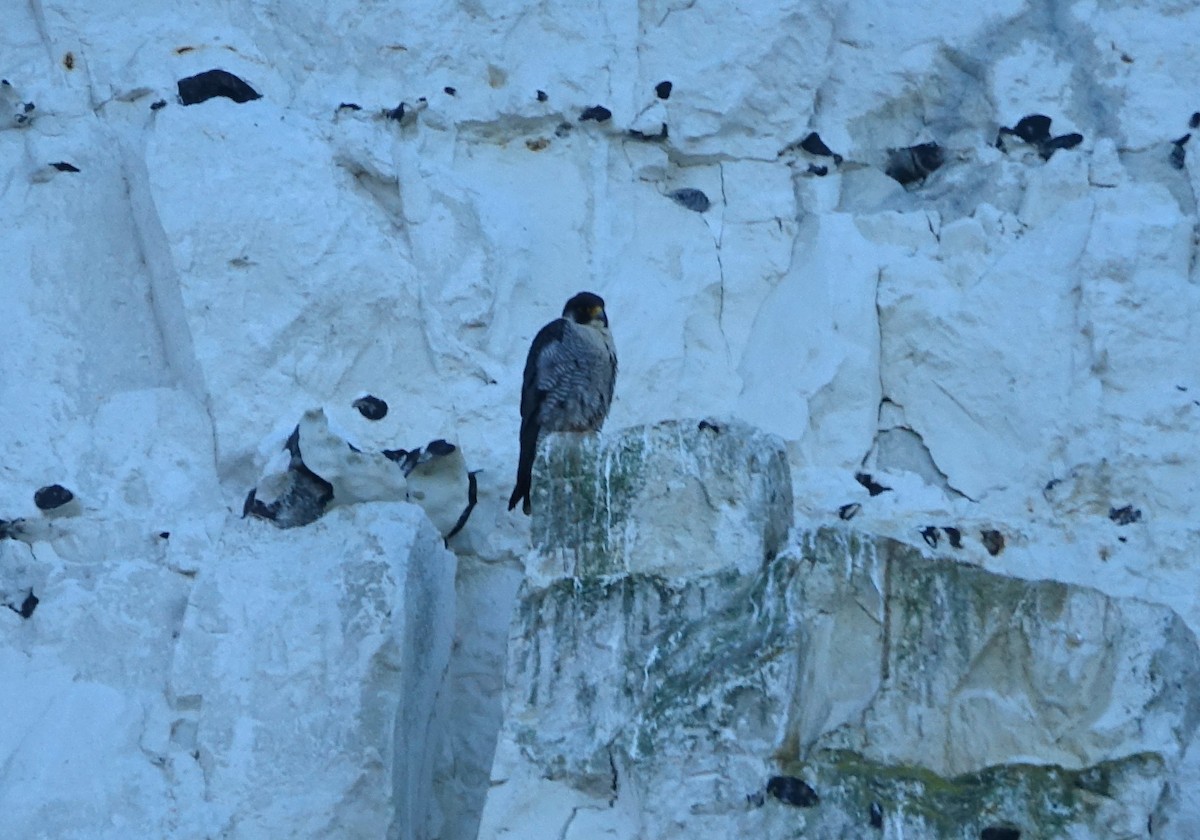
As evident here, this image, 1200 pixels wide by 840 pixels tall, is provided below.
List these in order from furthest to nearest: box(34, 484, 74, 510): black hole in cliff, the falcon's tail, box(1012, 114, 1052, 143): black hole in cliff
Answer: box(1012, 114, 1052, 143): black hole in cliff < box(34, 484, 74, 510): black hole in cliff < the falcon's tail

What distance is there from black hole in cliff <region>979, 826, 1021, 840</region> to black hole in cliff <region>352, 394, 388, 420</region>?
311 cm

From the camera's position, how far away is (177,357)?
326 inches

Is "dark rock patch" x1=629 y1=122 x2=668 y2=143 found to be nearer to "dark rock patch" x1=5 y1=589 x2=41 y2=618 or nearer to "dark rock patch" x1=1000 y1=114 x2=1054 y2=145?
"dark rock patch" x1=1000 y1=114 x2=1054 y2=145

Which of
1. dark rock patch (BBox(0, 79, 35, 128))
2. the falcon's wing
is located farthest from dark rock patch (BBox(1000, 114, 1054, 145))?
dark rock patch (BBox(0, 79, 35, 128))

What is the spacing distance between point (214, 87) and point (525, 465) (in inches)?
83.9

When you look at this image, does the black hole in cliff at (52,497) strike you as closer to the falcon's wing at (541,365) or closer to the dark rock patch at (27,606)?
the dark rock patch at (27,606)

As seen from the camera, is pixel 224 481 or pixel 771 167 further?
pixel 771 167

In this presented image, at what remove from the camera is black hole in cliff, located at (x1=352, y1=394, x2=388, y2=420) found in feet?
26.9

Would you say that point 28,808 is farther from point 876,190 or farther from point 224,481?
point 876,190

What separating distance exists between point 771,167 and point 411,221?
1.48m

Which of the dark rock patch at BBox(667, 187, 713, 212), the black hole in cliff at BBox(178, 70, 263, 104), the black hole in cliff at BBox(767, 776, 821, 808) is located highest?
the black hole in cliff at BBox(178, 70, 263, 104)

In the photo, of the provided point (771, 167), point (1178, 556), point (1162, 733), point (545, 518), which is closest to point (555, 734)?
point (545, 518)

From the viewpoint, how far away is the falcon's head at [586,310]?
805 cm

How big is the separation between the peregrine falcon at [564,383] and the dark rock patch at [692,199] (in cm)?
102
